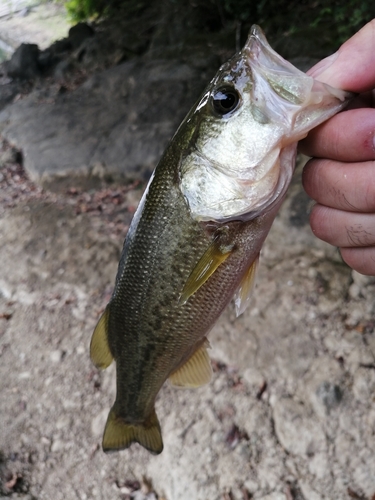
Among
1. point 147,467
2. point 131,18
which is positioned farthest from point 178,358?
point 131,18

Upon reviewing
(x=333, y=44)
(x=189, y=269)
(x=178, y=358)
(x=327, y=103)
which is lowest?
(x=333, y=44)

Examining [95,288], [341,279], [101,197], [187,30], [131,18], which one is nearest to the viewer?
[341,279]

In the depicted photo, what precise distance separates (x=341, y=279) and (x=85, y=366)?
235 centimetres

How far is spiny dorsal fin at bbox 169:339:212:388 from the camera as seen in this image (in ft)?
7.12

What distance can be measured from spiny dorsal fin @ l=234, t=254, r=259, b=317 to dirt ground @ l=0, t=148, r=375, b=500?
4.73 feet

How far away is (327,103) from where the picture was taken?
57.7 inches

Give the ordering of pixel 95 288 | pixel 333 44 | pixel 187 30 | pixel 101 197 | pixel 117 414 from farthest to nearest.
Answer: pixel 187 30
pixel 333 44
pixel 101 197
pixel 95 288
pixel 117 414

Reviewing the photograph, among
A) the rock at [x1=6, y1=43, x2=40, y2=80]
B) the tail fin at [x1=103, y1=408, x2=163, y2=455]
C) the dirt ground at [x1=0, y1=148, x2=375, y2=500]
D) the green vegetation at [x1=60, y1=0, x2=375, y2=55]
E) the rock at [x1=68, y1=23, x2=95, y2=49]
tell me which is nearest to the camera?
the tail fin at [x1=103, y1=408, x2=163, y2=455]

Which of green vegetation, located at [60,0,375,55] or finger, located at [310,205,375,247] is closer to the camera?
A: finger, located at [310,205,375,247]

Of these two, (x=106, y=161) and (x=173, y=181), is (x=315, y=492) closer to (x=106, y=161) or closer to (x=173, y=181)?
(x=173, y=181)

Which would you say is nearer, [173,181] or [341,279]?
[173,181]

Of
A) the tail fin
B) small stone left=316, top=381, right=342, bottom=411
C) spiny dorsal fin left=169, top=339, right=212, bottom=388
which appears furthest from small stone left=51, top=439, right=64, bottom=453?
small stone left=316, top=381, right=342, bottom=411

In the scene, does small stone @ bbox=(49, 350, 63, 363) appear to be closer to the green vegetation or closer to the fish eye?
the fish eye

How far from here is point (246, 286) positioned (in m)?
1.82
